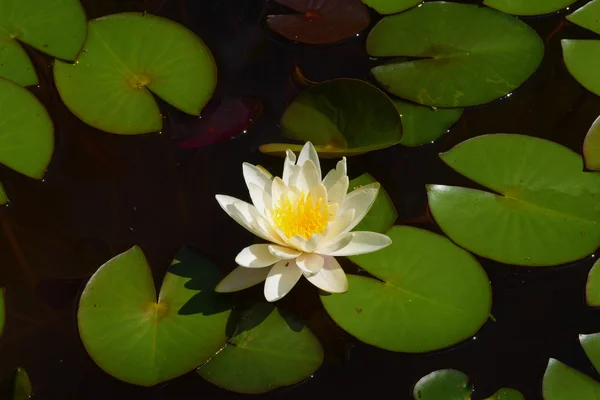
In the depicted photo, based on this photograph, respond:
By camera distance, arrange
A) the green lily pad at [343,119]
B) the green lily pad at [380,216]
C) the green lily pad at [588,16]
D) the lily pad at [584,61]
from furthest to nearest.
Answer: the green lily pad at [588,16]
the lily pad at [584,61]
the green lily pad at [343,119]
the green lily pad at [380,216]

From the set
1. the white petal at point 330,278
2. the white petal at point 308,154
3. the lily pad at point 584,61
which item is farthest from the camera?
the lily pad at point 584,61

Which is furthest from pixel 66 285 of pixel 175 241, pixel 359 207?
pixel 359 207

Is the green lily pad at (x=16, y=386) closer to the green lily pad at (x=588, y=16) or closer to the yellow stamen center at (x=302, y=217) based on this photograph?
the yellow stamen center at (x=302, y=217)

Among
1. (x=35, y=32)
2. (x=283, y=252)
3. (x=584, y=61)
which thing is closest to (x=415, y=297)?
(x=283, y=252)

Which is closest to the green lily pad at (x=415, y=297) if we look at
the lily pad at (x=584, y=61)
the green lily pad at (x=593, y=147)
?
the green lily pad at (x=593, y=147)

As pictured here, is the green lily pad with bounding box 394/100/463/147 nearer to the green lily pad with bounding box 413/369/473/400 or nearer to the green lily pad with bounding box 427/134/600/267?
the green lily pad with bounding box 427/134/600/267
